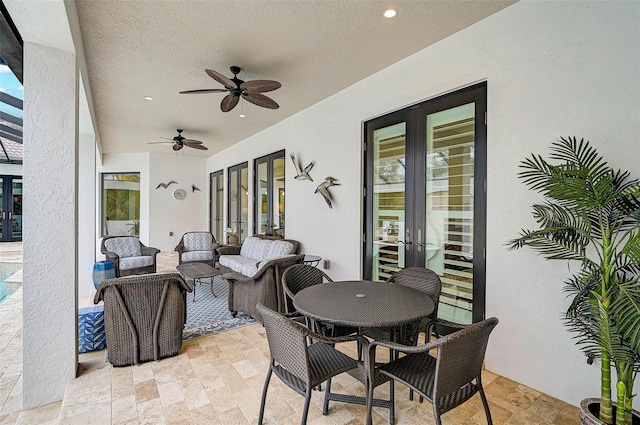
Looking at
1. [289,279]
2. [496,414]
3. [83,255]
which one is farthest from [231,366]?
[83,255]

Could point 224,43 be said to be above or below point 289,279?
above

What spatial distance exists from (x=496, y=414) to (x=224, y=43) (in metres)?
3.97

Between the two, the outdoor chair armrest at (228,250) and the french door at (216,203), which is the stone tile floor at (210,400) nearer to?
the outdoor chair armrest at (228,250)

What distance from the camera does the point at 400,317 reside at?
1.93 m

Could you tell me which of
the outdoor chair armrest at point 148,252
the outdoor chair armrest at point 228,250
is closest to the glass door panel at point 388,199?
the outdoor chair armrest at point 228,250

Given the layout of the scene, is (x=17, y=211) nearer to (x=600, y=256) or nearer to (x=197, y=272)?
(x=197, y=272)

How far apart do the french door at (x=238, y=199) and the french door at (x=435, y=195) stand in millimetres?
4349

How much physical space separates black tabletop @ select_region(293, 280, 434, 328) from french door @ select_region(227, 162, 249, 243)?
5494 mm

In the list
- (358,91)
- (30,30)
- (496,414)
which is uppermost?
(358,91)

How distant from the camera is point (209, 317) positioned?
410cm

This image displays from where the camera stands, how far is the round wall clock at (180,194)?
32.6 ft

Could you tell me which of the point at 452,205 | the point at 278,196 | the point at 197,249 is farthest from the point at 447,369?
the point at 197,249

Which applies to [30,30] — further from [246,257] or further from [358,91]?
[246,257]

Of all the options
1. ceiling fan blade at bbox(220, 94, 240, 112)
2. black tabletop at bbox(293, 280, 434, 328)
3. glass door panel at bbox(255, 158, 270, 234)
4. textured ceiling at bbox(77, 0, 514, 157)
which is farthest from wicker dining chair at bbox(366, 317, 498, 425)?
glass door panel at bbox(255, 158, 270, 234)
